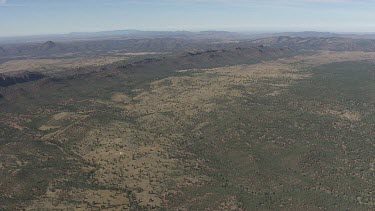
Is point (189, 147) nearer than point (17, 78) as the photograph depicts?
Yes

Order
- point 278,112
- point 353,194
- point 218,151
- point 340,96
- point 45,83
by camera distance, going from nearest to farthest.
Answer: point 353,194 → point 218,151 → point 278,112 → point 340,96 → point 45,83

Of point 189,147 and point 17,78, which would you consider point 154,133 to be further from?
point 17,78

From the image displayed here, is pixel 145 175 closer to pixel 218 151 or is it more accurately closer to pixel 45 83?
pixel 218 151

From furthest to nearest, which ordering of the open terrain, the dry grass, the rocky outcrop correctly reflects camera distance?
the rocky outcrop
the dry grass
the open terrain

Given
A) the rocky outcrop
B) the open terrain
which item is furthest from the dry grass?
the rocky outcrop

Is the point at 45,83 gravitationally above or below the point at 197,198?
above

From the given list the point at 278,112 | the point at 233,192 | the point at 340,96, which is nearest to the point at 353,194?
the point at 233,192

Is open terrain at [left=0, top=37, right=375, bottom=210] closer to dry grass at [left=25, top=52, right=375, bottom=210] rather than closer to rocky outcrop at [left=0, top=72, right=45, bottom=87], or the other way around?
dry grass at [left=25, top=52, right=375, bottom=210]

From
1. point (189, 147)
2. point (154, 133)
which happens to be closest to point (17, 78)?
point (154, 133)

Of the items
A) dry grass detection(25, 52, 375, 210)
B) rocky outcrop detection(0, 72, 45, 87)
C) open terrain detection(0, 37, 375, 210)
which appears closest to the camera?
open terrain detection(0, 37, 375, 210)
